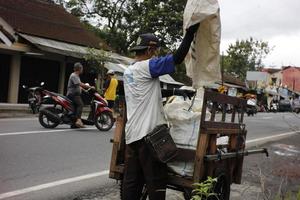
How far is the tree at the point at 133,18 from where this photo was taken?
114ft

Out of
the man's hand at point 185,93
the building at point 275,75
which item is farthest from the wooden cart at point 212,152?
the building at point 275,75

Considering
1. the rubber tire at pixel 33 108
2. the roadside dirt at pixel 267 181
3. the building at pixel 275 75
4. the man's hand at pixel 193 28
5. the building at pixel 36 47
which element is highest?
the building at pixel 275 75

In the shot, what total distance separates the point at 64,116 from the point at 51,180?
603 cm

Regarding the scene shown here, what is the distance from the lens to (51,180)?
23.7ft

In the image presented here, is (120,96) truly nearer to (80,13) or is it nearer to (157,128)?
(157,128)

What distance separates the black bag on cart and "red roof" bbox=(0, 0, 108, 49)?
19.9m

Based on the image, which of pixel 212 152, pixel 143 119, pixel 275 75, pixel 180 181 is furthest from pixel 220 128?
pixel 275 75

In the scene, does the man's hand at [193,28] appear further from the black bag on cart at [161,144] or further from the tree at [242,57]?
the tree at [242,57]

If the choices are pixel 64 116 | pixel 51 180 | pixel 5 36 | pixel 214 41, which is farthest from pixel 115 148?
pixel 5 36

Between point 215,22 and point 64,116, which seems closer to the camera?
point 215,22

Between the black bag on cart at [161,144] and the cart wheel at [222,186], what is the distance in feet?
2.23

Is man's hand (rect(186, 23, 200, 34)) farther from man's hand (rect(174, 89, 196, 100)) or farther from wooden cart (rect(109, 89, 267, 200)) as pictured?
man's hand (rect(174, 89, 196, 100))

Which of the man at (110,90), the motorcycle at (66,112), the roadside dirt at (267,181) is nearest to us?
the roadside dirt at (267,181)

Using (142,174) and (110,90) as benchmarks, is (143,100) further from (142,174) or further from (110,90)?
(110,90)
